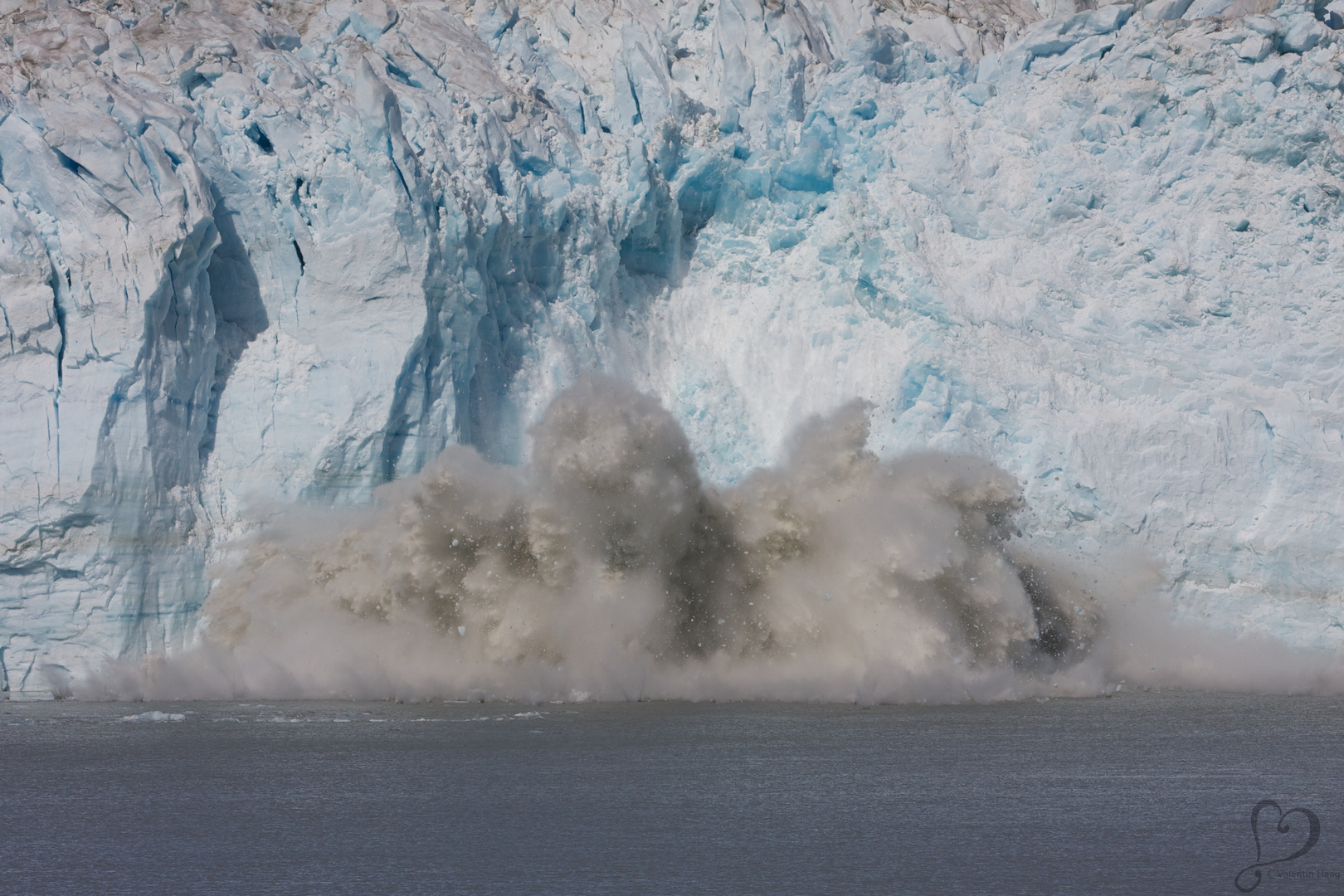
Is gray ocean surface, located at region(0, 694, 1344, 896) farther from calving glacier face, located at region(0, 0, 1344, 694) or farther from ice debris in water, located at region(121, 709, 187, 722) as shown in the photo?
calving glacier face, located at region(0, 0, 1344, 694)

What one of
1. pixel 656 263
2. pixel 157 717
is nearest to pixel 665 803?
pixel 157 717

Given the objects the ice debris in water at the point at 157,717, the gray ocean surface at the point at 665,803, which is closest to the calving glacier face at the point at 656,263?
the ice debris in water at the point at 157,717

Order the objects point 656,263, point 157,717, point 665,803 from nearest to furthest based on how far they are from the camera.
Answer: point 665,803
point 157,717
point 656,263

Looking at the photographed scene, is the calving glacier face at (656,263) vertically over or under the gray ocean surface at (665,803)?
over

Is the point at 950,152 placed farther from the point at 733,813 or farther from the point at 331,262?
the point at 733,813

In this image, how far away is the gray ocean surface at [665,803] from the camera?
9.50 meters

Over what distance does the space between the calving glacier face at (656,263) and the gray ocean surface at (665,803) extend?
4475 mm

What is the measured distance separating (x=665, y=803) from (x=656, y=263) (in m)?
16.4

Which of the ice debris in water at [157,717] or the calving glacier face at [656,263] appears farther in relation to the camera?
the calving glacier face at [656,263]

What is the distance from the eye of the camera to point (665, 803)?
11.9 metres

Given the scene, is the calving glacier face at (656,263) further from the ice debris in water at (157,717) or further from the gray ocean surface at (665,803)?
the gray ocean surface at (665,803)

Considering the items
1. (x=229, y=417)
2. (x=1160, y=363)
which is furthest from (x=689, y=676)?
(x=1160, y=363)

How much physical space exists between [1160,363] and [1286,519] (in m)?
3.51

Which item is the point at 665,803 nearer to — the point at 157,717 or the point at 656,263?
the point at 157,717
